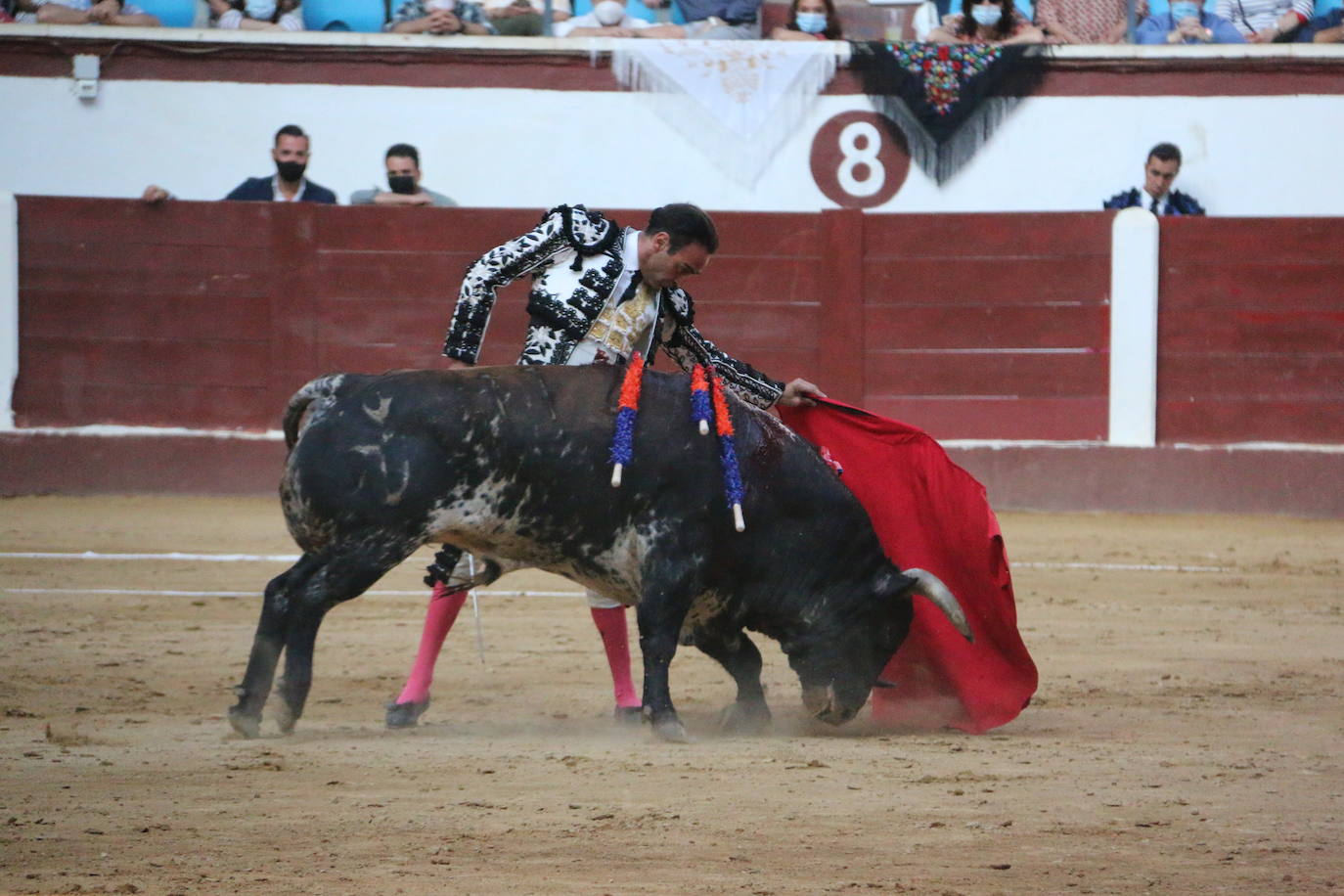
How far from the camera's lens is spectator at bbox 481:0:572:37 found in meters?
8.97

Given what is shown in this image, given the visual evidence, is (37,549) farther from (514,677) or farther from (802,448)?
(802,448)

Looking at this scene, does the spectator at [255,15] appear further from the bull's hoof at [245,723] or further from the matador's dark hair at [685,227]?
the bull's hoof at [245,723]

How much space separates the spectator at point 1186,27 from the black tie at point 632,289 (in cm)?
589

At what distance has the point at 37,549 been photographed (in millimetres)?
6469

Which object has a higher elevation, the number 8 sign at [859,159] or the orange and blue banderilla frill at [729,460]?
the number 8 sign at [859,159]

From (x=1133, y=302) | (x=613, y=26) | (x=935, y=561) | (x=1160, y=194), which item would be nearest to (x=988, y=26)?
(x=1160, y=194)

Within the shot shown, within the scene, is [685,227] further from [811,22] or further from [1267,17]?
[1267,17]

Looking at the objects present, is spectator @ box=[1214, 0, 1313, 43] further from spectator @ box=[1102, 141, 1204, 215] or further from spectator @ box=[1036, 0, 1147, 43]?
spectator @ box=[1102, 141, 1204, 215]

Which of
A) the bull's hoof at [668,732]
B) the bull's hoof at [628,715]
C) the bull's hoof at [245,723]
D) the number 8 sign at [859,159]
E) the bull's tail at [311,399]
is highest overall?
the number 8 sign at [859,159]

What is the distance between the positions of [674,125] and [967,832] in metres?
6.45

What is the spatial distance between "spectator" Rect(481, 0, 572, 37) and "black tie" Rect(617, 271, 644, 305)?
214 inches

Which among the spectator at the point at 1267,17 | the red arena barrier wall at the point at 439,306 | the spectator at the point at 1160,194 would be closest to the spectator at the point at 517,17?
the red arena barrier wall at the point at 439,306

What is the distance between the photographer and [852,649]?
12.5 feet

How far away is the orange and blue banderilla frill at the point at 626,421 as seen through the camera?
11.6 ft
